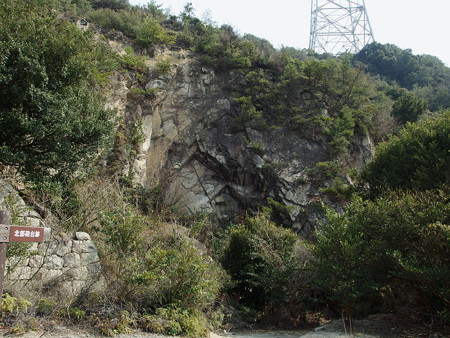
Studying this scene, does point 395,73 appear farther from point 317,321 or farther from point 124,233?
point 124,233

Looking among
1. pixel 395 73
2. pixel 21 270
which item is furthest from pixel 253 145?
pixel 395 73

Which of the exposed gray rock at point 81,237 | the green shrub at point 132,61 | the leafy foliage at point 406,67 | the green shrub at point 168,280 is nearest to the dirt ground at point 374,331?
the green shrub at point 168,280

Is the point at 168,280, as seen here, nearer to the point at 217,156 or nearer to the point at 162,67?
the point at 217,156

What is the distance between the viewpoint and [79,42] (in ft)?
32.1

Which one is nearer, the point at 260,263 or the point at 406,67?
the point at 260,263

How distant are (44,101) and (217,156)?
10.3 metres

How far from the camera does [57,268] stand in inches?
274

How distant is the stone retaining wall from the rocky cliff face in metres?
8.24

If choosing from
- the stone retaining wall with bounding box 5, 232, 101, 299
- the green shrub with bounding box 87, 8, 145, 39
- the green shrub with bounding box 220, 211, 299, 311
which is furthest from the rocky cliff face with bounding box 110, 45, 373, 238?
the stone retaining wall with bounding box 5, 232, 101, 299

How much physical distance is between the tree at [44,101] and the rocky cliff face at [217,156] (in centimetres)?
603

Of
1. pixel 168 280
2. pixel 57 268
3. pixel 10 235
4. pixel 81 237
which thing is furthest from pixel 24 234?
pixel 81 237

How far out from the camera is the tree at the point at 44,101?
8.45m

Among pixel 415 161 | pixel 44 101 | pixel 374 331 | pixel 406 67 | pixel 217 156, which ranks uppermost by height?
pixel 406 67

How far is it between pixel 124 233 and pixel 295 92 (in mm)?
15289
